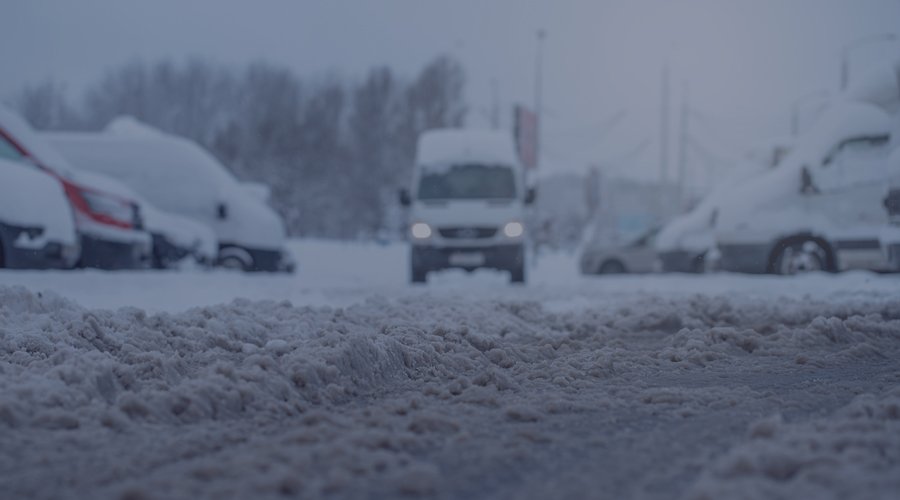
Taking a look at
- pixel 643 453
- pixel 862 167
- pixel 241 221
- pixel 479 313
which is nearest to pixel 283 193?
pixel 241 221

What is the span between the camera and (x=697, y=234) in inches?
763

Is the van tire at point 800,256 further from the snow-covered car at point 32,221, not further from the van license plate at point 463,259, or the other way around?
the snow-covered car at point 32,221

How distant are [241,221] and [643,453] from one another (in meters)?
14.0

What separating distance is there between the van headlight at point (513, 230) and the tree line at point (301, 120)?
32.8m

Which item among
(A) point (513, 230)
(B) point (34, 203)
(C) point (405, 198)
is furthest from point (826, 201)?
(B) point (34, 203)

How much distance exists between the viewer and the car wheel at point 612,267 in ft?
70.6

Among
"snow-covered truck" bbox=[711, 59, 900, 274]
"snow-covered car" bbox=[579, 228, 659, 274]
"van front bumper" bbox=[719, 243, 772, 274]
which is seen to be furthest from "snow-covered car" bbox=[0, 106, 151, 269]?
"snow-covered car" bbox=[579, 228, 659, 274]

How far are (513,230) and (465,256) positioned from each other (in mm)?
885

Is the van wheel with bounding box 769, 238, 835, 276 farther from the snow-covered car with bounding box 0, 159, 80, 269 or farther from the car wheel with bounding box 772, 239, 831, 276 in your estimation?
the snow-covered car with bounding box 0, 159, 80, 269

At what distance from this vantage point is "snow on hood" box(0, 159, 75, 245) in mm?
8141

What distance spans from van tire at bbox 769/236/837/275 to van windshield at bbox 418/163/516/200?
13.8ft

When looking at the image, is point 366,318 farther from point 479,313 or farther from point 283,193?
point 283,193

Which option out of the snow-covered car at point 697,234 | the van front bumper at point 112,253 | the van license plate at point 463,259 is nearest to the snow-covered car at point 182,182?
the van front bumper at point 112,253

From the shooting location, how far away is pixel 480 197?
1459 cm
